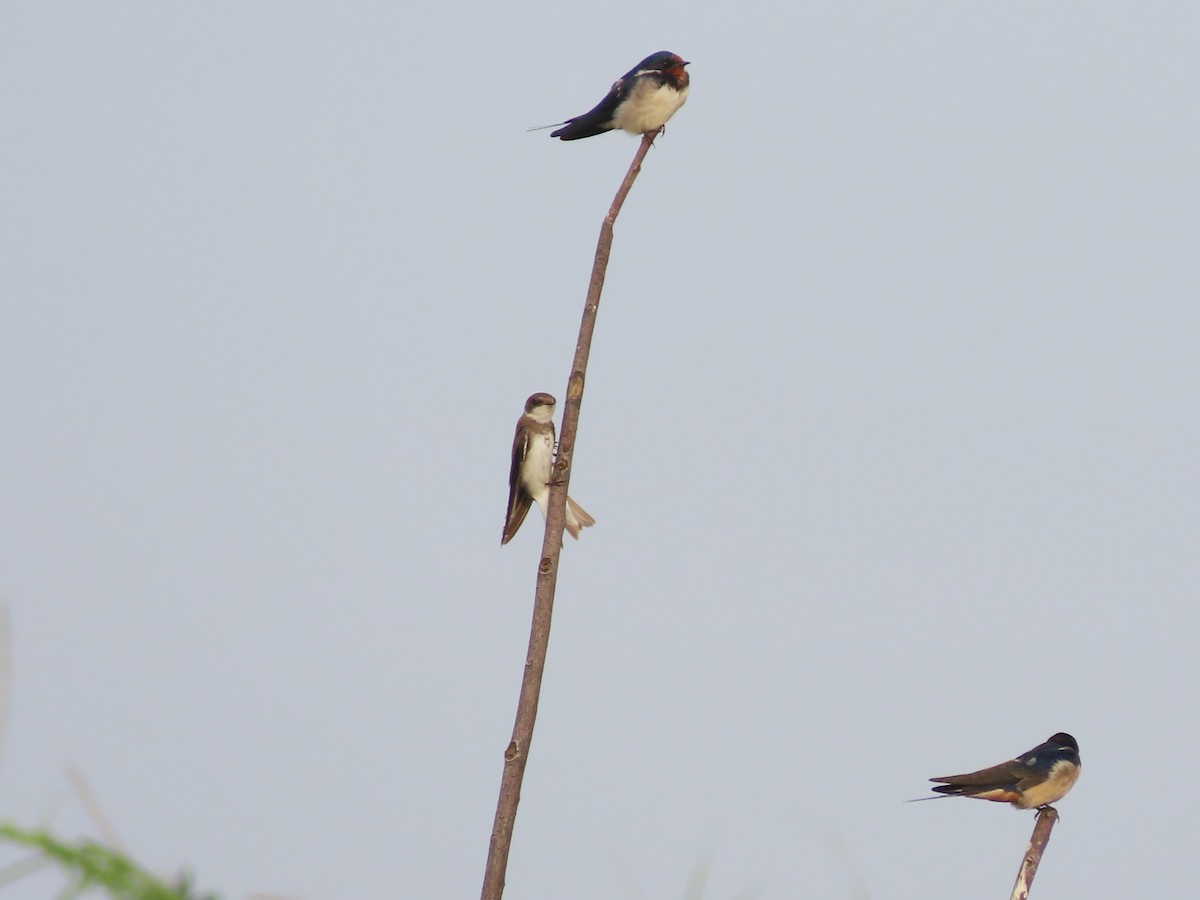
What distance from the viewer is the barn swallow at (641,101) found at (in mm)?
8305

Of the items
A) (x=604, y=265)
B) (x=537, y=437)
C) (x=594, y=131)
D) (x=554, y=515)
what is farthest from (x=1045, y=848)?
(x=594, y=131)

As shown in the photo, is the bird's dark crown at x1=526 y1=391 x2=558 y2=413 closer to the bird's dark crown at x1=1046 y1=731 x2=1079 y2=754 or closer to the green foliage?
the bird's dark crown at x1=1046 y1=731 x2=1079 y2=754

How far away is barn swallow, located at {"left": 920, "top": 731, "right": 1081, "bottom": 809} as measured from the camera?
9.85m

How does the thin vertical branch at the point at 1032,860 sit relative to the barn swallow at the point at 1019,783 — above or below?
below

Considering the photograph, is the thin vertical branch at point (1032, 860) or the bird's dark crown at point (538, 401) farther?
the bird's dark crown at point (538, 401)

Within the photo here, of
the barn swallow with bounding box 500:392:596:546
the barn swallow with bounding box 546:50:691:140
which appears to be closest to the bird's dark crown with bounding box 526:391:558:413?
the barn swallow with bounding box 500:392:596:546

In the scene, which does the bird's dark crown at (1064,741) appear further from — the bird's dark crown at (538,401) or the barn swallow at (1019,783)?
the bird's dark crown at (538,401)

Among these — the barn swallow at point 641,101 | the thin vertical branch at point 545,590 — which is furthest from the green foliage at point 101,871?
the barn swallow at point 641,101

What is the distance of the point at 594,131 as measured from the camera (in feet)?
28.3

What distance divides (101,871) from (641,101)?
803cm

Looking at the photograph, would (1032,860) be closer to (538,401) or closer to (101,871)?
(538,401)

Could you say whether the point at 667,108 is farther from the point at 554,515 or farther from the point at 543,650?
the point at 543,650

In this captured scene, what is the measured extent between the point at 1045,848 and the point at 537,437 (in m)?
3.99

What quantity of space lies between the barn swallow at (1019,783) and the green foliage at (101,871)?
9620 mm
